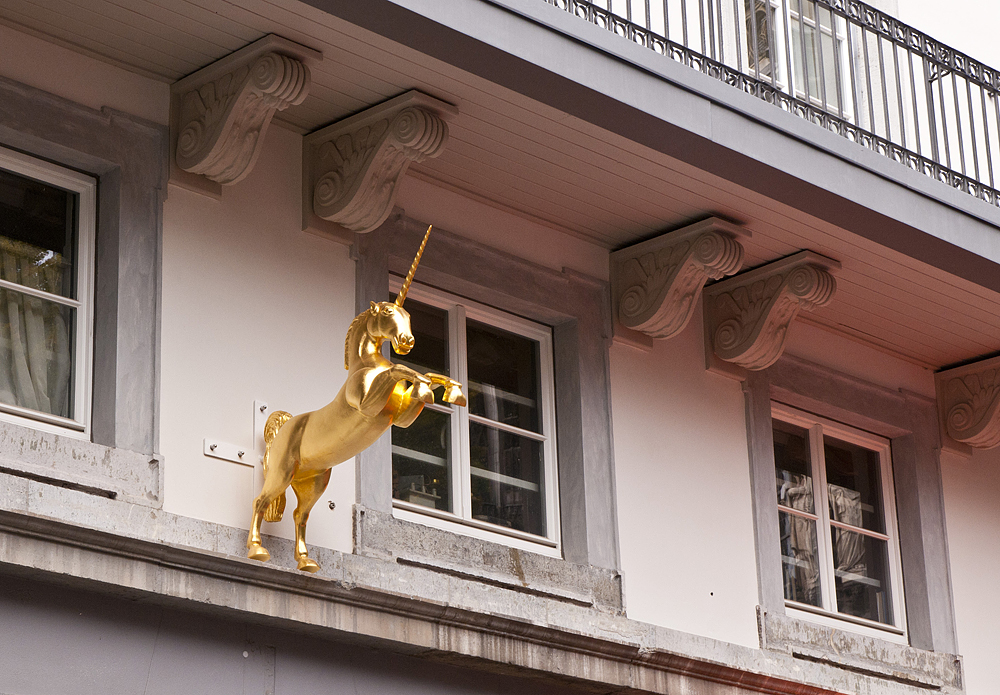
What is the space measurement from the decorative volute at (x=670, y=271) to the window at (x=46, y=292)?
262 centimetres

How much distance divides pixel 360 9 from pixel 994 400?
184 inches

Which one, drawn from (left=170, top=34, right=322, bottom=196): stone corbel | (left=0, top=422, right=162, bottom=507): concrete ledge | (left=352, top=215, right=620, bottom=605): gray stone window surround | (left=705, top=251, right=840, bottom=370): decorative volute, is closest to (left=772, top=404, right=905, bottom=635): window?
(left=705, top=251, right=840, bottom=370): decorative volute

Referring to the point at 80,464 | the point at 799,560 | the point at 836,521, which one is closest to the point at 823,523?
the point at 836,521

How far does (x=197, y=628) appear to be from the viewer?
572 cm

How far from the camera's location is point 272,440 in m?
6.17

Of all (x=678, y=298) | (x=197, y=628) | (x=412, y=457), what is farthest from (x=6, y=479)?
(x=678, y=298)

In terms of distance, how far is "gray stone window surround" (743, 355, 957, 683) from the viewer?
311 inches

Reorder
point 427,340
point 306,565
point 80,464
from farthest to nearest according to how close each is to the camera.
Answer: point 427,340 < point 306,565 < point 80,464

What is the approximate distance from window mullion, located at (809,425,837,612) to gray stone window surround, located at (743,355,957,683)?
0.56 feet

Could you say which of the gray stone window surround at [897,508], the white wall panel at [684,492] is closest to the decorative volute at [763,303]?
the white wall panel at [684,492]

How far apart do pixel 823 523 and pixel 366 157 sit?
130 inches

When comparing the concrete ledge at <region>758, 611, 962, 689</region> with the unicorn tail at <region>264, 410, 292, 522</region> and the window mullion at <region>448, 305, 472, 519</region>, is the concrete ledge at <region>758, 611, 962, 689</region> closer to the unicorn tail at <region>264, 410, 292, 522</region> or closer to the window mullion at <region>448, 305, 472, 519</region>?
the window mullion at <region>448, 305, 472, 519</region>

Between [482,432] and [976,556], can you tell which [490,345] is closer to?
[482,432]

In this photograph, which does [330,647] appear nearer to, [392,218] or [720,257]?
[392,218]
